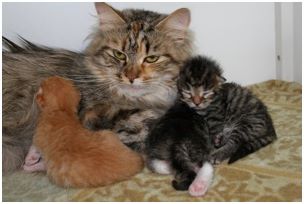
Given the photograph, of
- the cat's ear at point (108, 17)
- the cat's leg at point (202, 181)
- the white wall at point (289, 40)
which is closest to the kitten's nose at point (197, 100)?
the cat's leg at point (202, 181)

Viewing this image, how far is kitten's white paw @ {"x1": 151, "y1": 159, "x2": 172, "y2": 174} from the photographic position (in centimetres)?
152

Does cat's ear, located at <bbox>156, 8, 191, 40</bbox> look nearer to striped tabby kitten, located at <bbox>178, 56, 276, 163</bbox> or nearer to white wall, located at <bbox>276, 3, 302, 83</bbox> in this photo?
striped tabby kitten, located at <bbox>178, 56, 276, 163</bbox>

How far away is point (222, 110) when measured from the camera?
5.75 feet

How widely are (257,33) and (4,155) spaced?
156cm

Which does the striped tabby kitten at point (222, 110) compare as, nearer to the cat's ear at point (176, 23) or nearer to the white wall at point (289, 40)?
the cat's ear at point (176, 23)

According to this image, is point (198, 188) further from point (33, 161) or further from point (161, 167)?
point (33, 161)

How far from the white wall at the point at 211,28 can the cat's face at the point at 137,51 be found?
1.22ft

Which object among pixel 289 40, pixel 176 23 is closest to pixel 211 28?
pixel 289 40

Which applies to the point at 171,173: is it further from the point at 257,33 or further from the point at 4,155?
the point at 257,33

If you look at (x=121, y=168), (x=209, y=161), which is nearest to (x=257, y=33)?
(x=209, y=161)

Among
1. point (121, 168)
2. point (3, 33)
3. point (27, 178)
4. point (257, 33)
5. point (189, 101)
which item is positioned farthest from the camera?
point (257, 33)

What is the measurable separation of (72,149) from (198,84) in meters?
0.60

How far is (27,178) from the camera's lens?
156 cm

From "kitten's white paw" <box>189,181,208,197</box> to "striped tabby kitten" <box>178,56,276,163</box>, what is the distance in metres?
0.28
